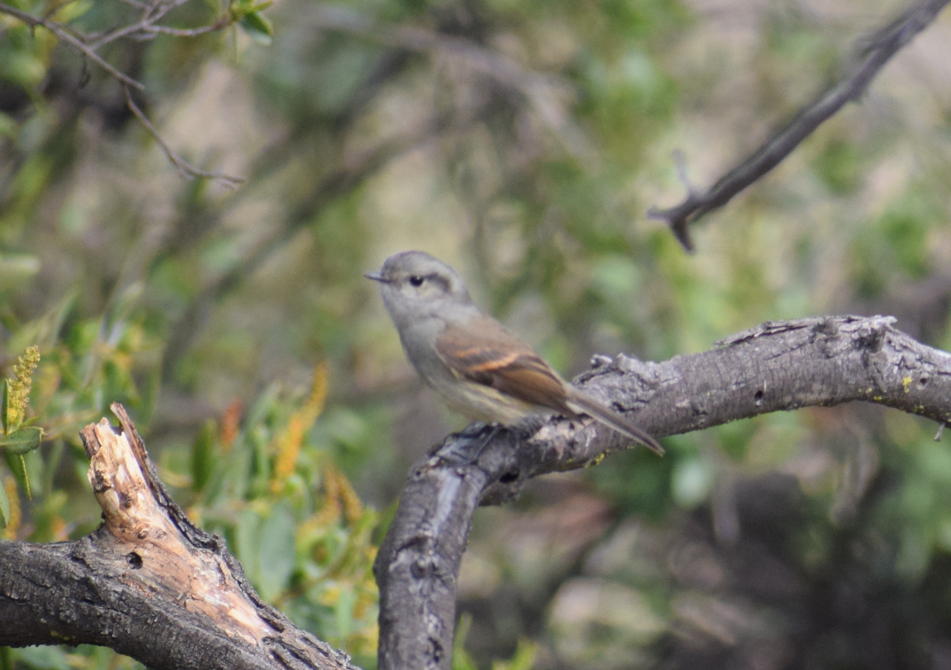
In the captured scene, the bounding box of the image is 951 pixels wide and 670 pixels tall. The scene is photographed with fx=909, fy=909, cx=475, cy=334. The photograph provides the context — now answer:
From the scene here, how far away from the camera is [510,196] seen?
546 centimetres

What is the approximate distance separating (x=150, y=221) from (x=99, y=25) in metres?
1.18

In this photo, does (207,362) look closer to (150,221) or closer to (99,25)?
(150,221)

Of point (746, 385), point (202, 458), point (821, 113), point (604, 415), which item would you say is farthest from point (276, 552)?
point (821, 113)

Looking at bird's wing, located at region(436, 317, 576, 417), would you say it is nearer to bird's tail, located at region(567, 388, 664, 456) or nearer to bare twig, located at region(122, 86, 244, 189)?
bird's tail, located at region(567, 388, 664, 456)

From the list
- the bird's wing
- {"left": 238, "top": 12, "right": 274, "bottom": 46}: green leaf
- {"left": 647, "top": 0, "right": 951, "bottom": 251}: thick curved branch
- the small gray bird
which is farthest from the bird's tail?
Answer: {"left": 238, "top": 12, "right": 274, "bottom": 46}: green leaf

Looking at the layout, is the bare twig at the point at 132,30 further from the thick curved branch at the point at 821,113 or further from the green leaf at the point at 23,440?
the thick curved branch at the point at 821,113

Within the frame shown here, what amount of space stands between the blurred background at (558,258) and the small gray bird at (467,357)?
2.03 feet

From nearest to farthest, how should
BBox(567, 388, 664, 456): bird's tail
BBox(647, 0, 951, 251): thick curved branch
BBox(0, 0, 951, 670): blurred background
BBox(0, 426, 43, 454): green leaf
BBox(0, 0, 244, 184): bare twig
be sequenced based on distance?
BBox(0, 426, 43, 454): green leaf → BBox(0, 0, 244, 184): bare twig → BBox(647, 0, 951, 251): thick curved branch → BBox(567, 388, 664, 456): bird's tail → BBox(0, 0, 951, 670): blurred background

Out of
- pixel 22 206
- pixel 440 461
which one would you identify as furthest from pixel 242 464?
pixel 22 206

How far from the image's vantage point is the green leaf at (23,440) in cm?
210

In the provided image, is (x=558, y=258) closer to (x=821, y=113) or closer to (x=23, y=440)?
(x=821, y=113)

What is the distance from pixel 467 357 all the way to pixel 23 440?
1.67 meters

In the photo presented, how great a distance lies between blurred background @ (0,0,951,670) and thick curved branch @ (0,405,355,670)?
1319 millimetres

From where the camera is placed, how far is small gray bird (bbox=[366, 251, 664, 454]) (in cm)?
289
